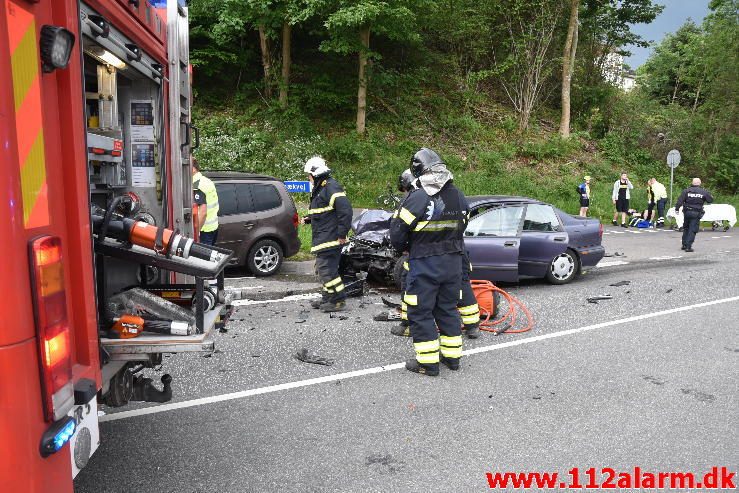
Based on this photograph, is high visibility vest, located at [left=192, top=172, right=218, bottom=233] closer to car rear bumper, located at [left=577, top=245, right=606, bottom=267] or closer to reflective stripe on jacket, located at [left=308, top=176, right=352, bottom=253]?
reflective stripe on jacket, located at [left=308, top=176, right=352, bottom=253]

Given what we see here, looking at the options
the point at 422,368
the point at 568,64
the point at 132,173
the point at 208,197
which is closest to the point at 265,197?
the point at 208,197

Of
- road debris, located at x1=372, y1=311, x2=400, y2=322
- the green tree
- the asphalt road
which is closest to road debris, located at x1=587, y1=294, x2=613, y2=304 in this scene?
the asphalt road

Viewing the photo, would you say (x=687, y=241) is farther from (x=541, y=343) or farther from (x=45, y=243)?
(x=45, y=243)

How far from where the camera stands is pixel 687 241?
13617 mm

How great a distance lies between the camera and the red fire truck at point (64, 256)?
1.76 meters

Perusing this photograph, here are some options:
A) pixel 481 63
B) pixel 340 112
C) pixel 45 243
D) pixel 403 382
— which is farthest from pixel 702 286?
pixel 481 63

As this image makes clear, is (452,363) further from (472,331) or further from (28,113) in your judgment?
(28,113)

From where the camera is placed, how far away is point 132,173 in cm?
386

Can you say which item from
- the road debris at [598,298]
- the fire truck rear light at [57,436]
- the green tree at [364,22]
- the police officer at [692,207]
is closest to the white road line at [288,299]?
the road debris at [598,298]

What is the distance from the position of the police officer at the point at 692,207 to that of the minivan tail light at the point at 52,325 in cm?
1396

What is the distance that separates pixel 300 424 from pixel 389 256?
14.6ft

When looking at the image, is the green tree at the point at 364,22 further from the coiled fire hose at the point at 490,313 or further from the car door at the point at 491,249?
the coiled fire hose at the point at 490,313

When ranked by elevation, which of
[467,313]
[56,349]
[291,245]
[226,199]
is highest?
[226,199]

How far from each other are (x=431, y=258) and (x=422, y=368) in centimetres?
98
